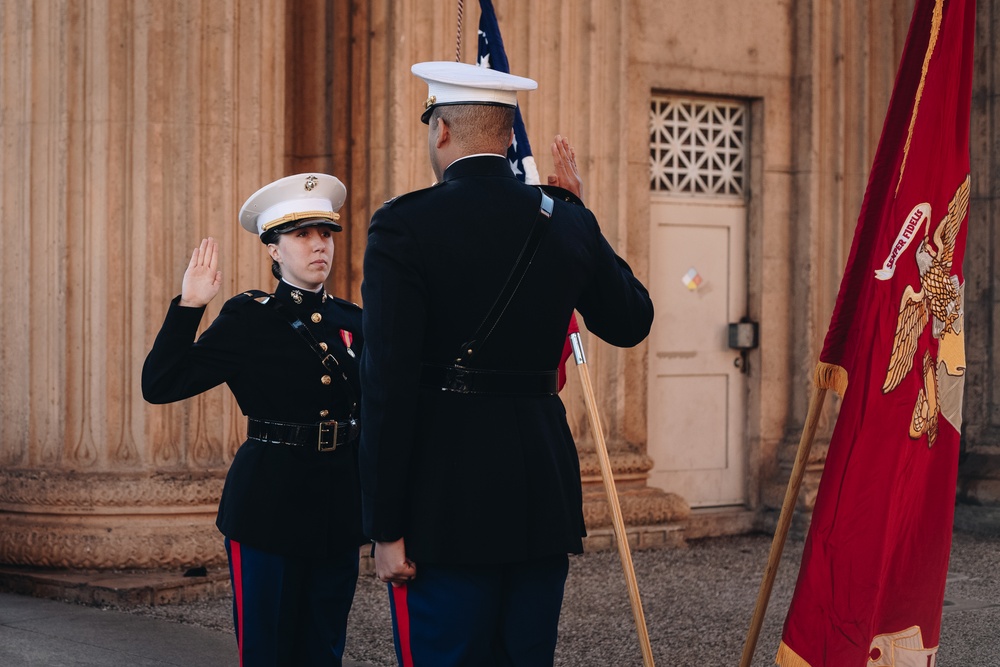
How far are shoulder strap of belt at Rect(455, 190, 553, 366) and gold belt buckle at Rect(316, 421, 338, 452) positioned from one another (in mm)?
1039

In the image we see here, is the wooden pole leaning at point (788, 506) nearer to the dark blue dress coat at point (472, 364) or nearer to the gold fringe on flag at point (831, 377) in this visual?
the gold fringe on flag at point (831, 377)

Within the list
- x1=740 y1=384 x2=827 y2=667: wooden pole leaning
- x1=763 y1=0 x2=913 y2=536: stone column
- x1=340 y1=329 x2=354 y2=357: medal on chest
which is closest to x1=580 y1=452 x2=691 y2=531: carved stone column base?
x1=763 y1=0 x2=913 y2=536: stone column

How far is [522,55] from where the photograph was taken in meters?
7.72

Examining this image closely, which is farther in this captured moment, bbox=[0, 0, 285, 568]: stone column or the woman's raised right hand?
bbox=[0, 0, 285, 568]: stone column

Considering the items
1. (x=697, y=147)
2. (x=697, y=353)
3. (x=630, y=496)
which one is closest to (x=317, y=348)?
(x=630, y=496)

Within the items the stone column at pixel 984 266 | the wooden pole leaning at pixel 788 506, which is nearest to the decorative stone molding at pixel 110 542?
the wooden pole leaning at pixel 788 506

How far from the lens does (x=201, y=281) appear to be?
3.90 metres

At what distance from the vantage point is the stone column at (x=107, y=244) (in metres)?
6.80

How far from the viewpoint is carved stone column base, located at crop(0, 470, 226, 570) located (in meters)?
6.65

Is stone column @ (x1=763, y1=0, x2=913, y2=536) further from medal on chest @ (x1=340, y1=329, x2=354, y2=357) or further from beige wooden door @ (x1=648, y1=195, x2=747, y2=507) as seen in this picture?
medal on chest @ (x1=340, y1=329, x2=354, y2=357)

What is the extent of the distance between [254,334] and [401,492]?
1176 millimetres

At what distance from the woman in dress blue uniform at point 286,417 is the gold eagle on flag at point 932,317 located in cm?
151

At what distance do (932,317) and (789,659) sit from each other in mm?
987

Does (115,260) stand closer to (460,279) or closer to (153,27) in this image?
(153,27)
